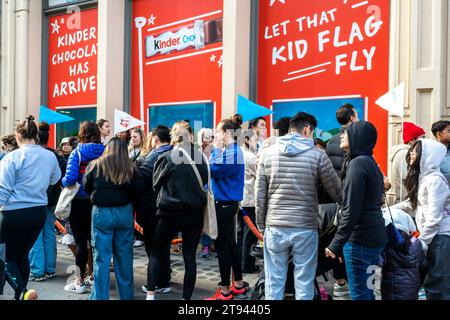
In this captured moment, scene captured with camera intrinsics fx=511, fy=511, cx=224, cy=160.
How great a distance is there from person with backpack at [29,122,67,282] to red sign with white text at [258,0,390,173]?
4.28m

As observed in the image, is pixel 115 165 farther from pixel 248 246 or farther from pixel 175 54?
pixel 175 54

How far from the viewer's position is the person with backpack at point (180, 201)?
487 cm

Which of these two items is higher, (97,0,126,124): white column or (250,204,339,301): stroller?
(97,0,126,124): white column

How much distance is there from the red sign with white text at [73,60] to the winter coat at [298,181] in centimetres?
825

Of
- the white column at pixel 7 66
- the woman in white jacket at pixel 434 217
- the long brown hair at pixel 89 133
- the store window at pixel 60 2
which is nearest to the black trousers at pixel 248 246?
the long brown hair at pixel 89 133

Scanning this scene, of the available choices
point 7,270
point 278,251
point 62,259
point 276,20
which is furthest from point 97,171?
point 276,20

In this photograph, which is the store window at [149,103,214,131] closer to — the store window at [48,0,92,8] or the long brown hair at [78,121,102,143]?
the store window at [48,0,92,8]

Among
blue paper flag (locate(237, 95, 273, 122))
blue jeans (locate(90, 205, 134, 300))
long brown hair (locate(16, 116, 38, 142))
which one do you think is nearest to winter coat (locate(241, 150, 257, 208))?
blue paper flag (locate(237, 95, 273, 122))

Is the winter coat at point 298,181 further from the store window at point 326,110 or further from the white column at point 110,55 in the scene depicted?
the white column at point 110,55

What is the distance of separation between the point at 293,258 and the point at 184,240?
126cm

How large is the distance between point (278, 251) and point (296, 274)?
24 centimetres

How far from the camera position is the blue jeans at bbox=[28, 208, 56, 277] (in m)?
6.23

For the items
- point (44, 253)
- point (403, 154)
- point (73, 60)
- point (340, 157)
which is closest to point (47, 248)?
point (44, 253)

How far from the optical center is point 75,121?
39.3ft
